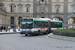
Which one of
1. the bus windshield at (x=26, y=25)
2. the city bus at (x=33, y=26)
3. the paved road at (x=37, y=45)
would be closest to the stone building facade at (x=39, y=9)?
the city bus at (x=33, y=26)

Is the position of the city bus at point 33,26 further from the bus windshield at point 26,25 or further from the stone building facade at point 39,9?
the stone building facade at point 39,9

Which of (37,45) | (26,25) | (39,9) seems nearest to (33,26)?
(26,25)

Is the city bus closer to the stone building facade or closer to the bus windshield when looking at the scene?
the bus windshield

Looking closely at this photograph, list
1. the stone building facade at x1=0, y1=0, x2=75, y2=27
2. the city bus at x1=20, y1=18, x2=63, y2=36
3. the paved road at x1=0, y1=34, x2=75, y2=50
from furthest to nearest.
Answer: the stone building facade at x1=0, y1=0, x2=75, y2=27 < the city bus at x1=20, y1=18, x2=63, y2=36 < the paved road at x1=0, y1=34, x2=75, y2=50

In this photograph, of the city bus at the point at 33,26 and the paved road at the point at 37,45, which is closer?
the paved road at the point at 37,45

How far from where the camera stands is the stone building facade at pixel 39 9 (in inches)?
2306

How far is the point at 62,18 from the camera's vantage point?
59.6 metres

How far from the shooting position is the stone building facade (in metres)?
58.6

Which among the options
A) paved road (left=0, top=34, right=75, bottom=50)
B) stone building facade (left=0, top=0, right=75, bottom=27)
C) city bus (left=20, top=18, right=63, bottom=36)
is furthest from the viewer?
stone building facade (left=0, top=0, right=75, bottom=27)

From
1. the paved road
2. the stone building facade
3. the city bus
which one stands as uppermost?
the stone building facade

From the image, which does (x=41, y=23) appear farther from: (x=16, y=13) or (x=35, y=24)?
(x=16, y=13)

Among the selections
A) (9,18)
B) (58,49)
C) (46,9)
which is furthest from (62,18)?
(58,49)

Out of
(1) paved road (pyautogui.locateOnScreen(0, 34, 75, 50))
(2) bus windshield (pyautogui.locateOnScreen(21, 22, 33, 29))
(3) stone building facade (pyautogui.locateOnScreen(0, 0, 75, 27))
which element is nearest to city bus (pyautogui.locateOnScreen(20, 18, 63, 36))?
(2) bus windshield (pyautogui.locateOnScreen(21, 22, 33, 29))

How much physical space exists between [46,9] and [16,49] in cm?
4757
